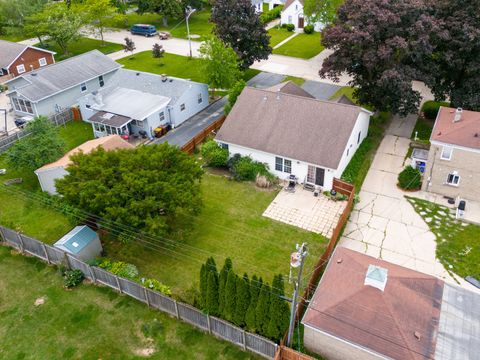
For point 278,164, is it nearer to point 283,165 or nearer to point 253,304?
point 283,165

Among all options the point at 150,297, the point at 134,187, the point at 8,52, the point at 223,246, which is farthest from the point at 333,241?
the point at 8,52

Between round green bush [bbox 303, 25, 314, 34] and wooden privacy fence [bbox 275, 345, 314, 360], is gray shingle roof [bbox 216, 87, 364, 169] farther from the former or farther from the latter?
round green bush [bbox 303, 25, 314, 34]

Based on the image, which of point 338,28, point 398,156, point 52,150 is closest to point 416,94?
point 398,156

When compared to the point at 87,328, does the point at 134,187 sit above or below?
above

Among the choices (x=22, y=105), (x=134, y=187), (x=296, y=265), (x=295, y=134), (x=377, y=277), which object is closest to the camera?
(x=296, y=265)

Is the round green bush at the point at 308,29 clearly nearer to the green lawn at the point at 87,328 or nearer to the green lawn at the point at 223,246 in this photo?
the green lawn at the point at 223,246

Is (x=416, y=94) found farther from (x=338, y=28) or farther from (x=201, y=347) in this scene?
(x=201, y=347)

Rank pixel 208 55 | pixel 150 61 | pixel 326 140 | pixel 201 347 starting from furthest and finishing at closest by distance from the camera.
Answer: pixel 150 61 < pixel 208 55 < pixel 326 140 < pixel 201 347
